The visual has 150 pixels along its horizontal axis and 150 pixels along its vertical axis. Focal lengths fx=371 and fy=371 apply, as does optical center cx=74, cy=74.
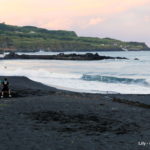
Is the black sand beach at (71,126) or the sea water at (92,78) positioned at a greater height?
the black sand beach at (71,126)

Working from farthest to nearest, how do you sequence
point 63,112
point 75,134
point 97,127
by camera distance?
point 63,112 → point 97,127 → point 75,134

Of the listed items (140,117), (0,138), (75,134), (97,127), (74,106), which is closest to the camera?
(0,138)

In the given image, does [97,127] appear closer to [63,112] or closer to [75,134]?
[75,134]

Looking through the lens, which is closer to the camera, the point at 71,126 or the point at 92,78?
the point at 71,126

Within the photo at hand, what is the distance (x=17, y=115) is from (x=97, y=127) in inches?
148

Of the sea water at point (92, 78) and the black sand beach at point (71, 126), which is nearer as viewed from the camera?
the black sand beach at point (71, 126)

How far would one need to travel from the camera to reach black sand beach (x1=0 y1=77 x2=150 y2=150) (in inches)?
414

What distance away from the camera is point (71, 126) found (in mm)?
13094

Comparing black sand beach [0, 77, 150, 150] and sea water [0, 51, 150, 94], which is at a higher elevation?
black sand beach [0, 77, 150, 150]

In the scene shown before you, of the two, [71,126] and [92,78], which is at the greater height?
[71,126]

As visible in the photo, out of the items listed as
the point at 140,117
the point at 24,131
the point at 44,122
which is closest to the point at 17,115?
the point at 44,122

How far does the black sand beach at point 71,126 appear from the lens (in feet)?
34.5

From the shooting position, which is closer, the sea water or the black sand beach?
the black sand beach

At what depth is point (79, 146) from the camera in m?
10.4
